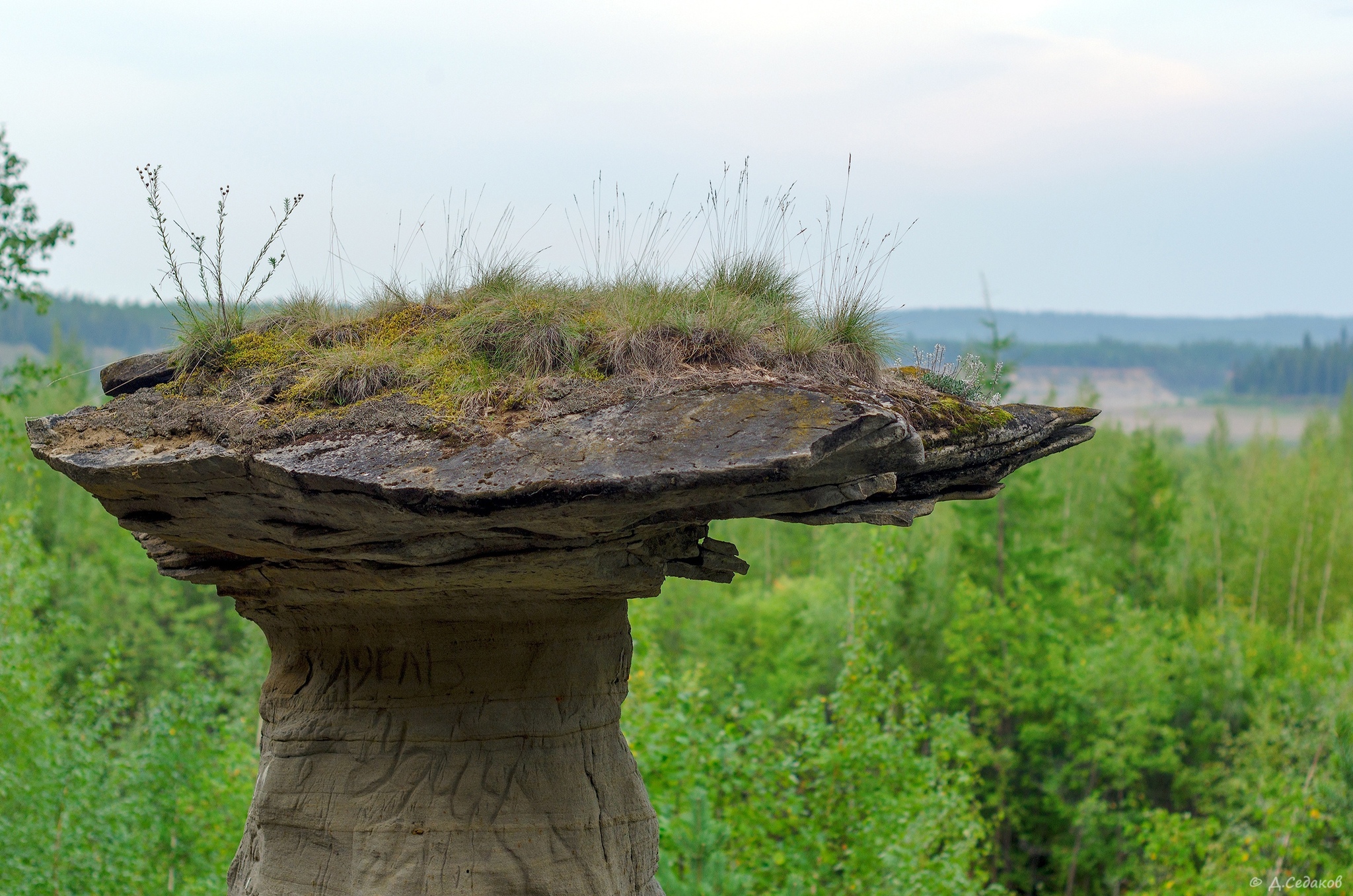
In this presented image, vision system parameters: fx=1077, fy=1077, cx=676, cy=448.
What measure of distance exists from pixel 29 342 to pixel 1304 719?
84.4 m

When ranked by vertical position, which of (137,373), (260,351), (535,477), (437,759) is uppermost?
(260,351)

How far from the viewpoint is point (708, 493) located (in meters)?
4.07

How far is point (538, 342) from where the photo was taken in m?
4.84

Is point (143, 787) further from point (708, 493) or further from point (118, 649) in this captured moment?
point (708, 493)

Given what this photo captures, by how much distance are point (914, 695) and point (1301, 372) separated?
499ft

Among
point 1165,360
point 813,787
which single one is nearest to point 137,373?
point 813,787

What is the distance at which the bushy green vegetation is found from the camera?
1136 cm

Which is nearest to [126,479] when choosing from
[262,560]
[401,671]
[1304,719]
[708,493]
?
[262,560]

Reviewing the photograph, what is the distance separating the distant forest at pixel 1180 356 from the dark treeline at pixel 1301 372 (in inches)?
3.4

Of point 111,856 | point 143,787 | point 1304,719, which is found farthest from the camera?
point 1304,719

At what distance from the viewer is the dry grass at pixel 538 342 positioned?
4.70m

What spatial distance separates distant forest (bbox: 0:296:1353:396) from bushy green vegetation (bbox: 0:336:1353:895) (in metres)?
43.6

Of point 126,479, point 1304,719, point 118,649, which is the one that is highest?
point 126,479
